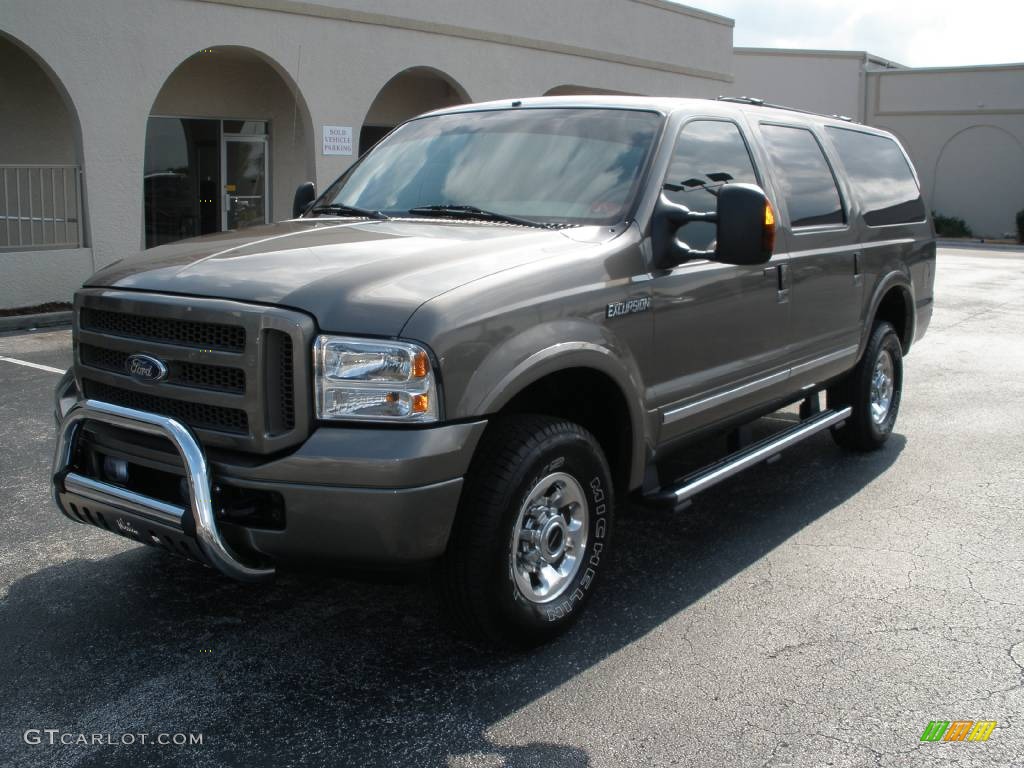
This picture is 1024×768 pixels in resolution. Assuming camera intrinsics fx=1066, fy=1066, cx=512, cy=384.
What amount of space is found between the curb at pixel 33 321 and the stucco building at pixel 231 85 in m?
0.75

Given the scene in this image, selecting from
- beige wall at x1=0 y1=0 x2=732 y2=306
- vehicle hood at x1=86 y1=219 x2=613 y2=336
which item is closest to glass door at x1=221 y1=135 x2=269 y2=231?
beige wall at x1=0 y1=0 x2=732 y2=306

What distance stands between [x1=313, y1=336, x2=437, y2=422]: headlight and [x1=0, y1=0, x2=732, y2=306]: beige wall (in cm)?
1103

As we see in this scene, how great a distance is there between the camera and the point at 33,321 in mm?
12320

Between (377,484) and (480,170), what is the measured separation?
6.64ft

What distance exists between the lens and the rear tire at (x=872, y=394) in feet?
21.4

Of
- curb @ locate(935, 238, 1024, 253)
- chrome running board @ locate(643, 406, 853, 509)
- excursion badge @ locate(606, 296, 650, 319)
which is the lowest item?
chrome running board @ locate(643, 406, 853, 509)

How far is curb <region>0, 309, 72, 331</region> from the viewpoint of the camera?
12.1 m

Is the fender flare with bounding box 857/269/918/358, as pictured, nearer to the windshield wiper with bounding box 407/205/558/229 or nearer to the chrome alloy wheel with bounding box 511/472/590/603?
the windshield wiper with bounding box 407/205/558/229

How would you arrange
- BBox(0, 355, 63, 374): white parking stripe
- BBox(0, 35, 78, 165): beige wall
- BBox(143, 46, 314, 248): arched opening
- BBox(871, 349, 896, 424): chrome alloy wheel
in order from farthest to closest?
BBox(143, 46, 314, 248): arched opening → BBox(0, 35, 78, 165): beige wall → BBox(0, 355, 63, 374): white parking stripe → BBox(871, 349, 896, 424): chrome alloy wheel

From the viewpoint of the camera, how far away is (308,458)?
10.8ft

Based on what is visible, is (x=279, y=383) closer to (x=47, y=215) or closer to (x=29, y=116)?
(x=47, y=215)

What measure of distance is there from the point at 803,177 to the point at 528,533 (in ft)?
9.53

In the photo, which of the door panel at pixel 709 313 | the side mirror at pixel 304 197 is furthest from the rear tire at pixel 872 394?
the side mirror at pixel 304 197

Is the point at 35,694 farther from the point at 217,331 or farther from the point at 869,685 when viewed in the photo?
the point at 869,685
